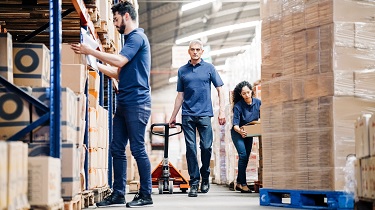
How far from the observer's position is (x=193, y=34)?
91.5 ft

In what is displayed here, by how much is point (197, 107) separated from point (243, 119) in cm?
156

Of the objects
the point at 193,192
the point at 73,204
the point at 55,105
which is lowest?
the point at 193,192

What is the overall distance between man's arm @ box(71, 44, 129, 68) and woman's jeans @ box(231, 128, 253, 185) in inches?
168

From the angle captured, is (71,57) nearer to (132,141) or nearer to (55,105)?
(132,141)

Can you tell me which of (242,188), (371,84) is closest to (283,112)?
(371,84)

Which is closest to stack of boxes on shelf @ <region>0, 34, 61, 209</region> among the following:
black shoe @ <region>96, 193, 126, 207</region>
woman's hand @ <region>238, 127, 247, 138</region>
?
black shoe @ <region>96, 193, 126, 207</region>

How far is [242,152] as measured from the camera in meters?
10.3

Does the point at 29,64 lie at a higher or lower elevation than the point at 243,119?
higher

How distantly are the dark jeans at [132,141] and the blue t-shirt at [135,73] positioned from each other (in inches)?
3.3

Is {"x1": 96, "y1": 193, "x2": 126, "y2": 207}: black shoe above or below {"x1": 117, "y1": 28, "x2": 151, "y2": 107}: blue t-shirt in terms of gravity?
below

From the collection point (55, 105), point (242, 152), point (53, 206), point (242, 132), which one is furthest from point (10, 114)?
point (242, 152)

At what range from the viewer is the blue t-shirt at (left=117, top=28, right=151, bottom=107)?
6438mm

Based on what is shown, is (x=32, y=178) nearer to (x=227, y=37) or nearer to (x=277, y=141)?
(x=277, y=141)

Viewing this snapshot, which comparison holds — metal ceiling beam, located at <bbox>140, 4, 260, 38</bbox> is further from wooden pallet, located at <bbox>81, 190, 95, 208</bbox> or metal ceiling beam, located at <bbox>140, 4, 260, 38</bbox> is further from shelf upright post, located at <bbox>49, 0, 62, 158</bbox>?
shelf upright post, located at <bbox>49, 0, 62, 158</bbox>
